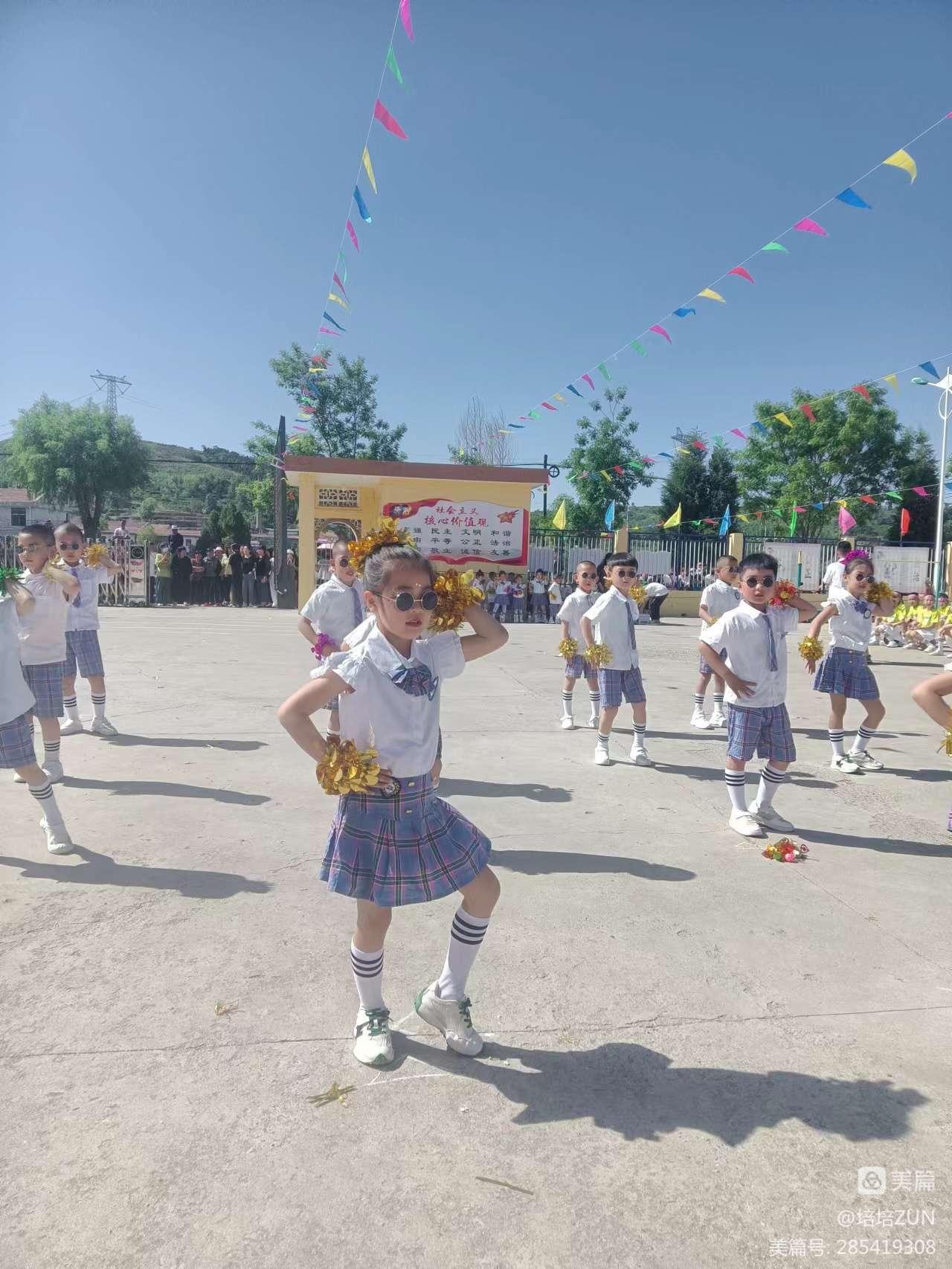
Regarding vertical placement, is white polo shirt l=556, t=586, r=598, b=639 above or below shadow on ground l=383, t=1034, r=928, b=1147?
above

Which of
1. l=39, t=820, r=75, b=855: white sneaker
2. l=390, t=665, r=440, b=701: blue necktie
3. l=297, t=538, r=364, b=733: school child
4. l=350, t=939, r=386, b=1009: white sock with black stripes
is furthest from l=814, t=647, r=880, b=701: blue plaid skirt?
l=39, t=820, r=75, b=855: white sneaker

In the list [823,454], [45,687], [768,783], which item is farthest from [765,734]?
[823,454]

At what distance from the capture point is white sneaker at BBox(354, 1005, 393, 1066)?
262 centimetres

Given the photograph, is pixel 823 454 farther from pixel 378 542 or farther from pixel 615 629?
pixel 378 542

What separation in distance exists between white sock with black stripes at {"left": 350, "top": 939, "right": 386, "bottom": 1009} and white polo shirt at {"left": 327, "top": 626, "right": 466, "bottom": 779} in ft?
2.01

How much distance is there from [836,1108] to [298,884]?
254 cm

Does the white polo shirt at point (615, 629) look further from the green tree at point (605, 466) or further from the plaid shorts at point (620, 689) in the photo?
the green tree at point (605, 466)

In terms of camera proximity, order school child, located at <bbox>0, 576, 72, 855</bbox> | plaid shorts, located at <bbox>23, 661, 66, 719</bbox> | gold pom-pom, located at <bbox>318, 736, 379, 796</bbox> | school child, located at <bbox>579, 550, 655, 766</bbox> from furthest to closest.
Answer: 1. school child, located at <bbox>579, 550, 655, 766</bbox>
2. plaid shorts, located at <bbox>23, 661, 66, 719</bbox>
3. school child, located at <bbox>0, 576, 72, 855</bbox>
4. gold pom-pom, located at <bbox>318, 736, 379, 796</bbox>

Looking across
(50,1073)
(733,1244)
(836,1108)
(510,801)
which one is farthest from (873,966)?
(50,1073)

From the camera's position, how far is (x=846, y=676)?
21.6 feet

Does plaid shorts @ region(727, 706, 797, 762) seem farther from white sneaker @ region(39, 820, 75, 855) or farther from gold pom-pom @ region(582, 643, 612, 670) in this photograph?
white sneaker @ region(39, 820, 75, 855)

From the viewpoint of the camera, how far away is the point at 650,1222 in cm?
201

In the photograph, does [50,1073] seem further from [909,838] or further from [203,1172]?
[909,838]

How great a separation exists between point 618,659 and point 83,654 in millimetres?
4687
